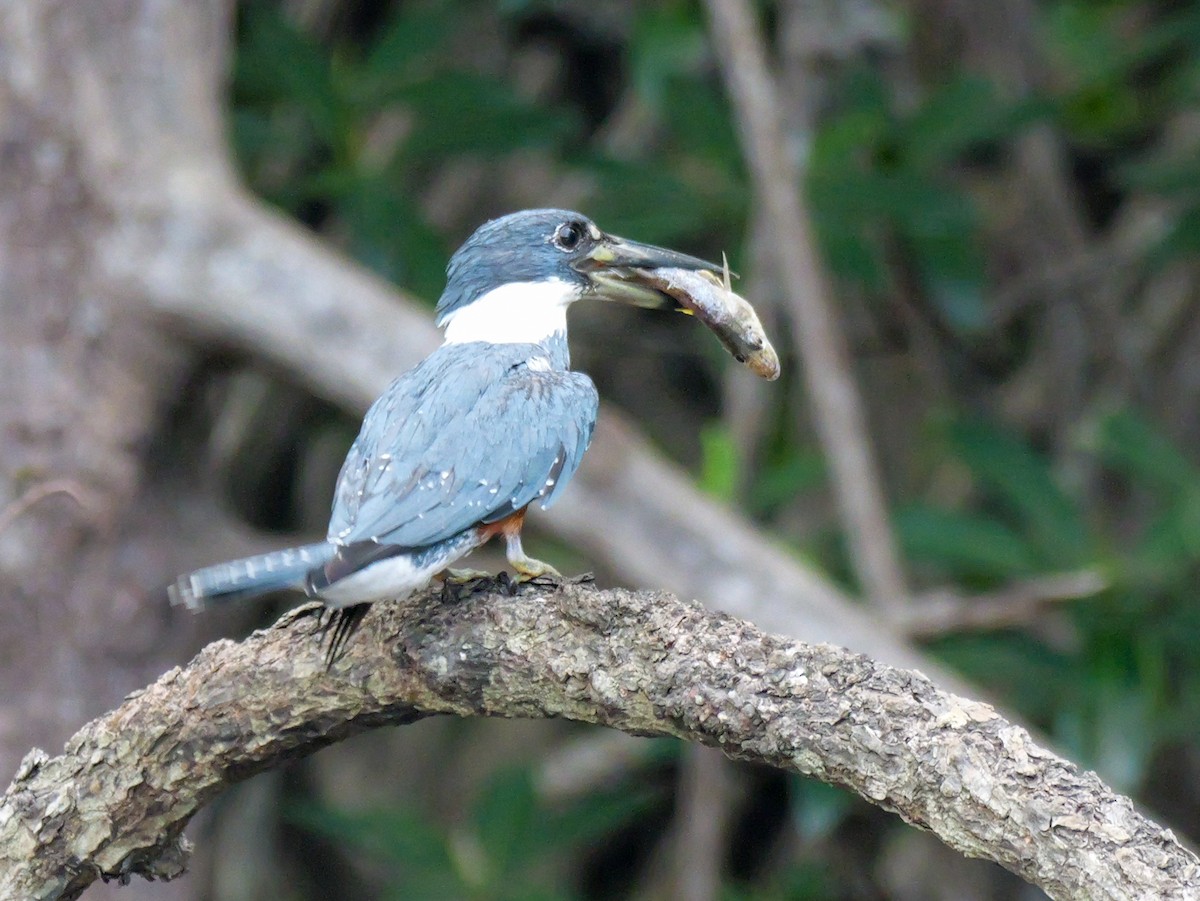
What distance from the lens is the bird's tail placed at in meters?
2.06

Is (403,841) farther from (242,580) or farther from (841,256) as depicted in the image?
(242,580)

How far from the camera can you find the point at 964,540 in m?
4.68

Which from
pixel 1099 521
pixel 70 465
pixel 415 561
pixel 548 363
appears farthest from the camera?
pixel 1099 521

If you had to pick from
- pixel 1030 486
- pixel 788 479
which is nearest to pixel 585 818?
pixel 788 479

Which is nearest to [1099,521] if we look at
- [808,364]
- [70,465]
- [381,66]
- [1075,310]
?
[1075,310]

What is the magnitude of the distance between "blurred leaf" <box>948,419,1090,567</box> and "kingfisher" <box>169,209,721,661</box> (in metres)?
1.90

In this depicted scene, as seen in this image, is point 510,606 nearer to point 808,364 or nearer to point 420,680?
point 420,680

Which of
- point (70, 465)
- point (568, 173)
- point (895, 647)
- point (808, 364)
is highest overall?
point (568, 173)

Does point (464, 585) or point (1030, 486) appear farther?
point (1030, 486)

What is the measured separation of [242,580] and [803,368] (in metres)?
3.08

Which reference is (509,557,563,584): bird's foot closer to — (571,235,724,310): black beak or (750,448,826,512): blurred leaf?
(571,235,724,310): black beak

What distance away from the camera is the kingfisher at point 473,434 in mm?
2252

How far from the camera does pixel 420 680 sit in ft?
7.43

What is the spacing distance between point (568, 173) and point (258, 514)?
1.84m
